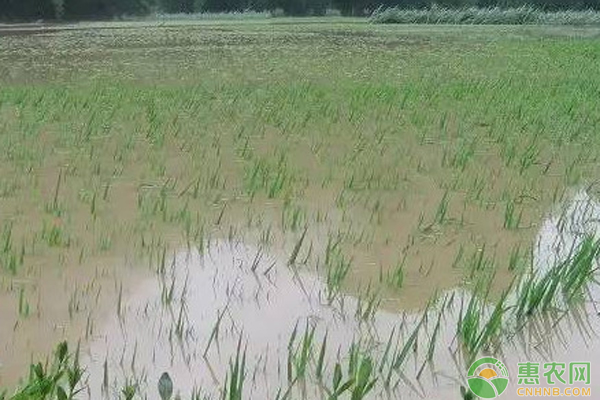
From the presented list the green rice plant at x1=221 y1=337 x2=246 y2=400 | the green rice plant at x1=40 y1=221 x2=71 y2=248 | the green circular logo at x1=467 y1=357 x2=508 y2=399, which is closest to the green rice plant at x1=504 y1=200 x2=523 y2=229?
the green circular logo at x1=467 y1=357 x2=508 y2=399

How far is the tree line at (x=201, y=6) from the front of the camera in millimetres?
34656

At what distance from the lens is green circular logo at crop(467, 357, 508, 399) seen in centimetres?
236

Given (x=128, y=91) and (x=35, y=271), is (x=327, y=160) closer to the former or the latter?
(x=35, y=271)

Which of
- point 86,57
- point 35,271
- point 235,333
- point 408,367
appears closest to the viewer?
point 408,367

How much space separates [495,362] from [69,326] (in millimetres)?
1523

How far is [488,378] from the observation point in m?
2.43

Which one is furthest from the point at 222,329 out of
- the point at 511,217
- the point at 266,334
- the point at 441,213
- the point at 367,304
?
the point at 511,217

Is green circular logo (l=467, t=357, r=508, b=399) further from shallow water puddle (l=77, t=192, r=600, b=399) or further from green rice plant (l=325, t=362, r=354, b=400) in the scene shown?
green rice plant (l=325, t=362, r=354, b=400)

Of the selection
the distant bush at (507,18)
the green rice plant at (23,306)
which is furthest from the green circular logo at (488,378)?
the distant bush at (507,18)

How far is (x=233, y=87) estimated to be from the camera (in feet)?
30.2

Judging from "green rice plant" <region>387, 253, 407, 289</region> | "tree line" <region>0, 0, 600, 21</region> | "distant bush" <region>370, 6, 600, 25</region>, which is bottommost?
"tree line" <region>0, 0, 600, 21</region>

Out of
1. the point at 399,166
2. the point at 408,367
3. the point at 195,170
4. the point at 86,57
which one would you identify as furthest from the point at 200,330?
the point at 86,57

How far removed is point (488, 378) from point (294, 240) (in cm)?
161

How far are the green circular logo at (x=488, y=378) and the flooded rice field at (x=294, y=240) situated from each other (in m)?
0.01
